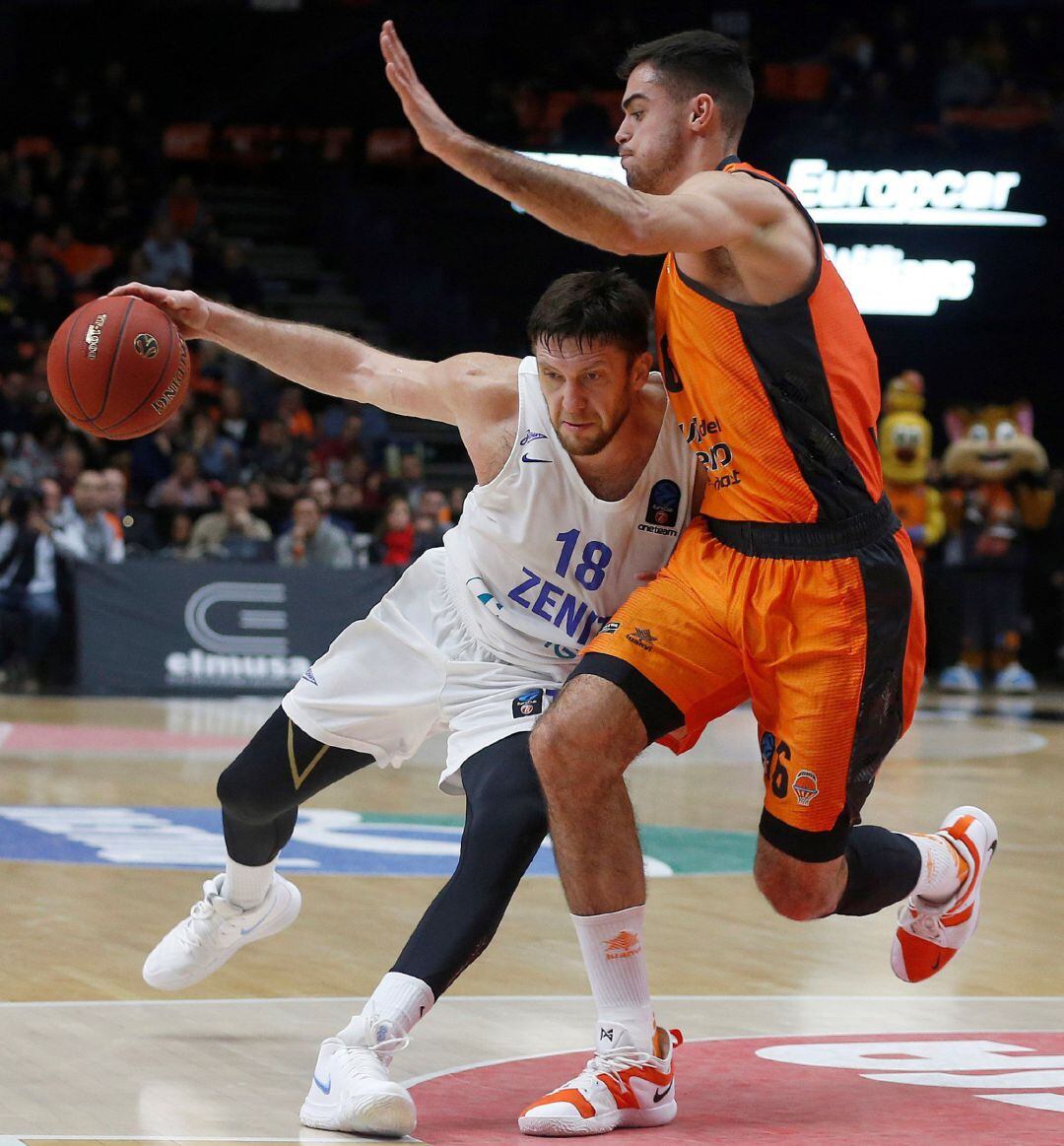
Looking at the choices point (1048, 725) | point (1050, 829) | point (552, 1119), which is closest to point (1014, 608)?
point (1048, 725)

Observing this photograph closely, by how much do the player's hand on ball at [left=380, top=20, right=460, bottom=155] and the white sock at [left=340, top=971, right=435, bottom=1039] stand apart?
5.13 ft

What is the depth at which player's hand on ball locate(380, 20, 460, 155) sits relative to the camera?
Answer: 3.41m

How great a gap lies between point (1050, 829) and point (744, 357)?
5017 millimetres

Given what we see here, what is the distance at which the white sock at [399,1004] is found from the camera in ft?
12.2

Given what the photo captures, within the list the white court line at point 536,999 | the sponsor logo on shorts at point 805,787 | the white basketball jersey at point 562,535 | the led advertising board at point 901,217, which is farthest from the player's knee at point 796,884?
the led advertising board at point 901,217

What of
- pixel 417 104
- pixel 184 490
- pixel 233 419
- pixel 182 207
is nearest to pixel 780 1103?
pixel 417 104

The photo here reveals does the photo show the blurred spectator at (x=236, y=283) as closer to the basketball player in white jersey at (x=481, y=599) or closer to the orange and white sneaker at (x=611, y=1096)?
the basketball player in white jersey at (x=481, y=599)

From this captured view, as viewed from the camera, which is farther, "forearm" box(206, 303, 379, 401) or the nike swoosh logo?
the nike swoosh logo

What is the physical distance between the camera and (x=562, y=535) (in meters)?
4.27

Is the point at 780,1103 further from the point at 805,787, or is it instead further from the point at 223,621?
the point at 223,621

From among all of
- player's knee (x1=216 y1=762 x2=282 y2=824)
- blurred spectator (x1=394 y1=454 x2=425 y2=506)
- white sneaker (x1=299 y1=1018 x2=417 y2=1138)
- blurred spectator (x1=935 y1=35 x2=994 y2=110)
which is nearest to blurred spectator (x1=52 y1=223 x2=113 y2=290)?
blurred spectator (x1=394 y1=454 x2=425 y2=506)

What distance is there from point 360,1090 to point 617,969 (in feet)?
1.97

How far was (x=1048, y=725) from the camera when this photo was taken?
1373 centimetres

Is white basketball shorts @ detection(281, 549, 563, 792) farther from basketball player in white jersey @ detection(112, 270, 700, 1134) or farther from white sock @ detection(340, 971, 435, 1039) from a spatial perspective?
white sock @ detection(340, 971, 435, 1039)
